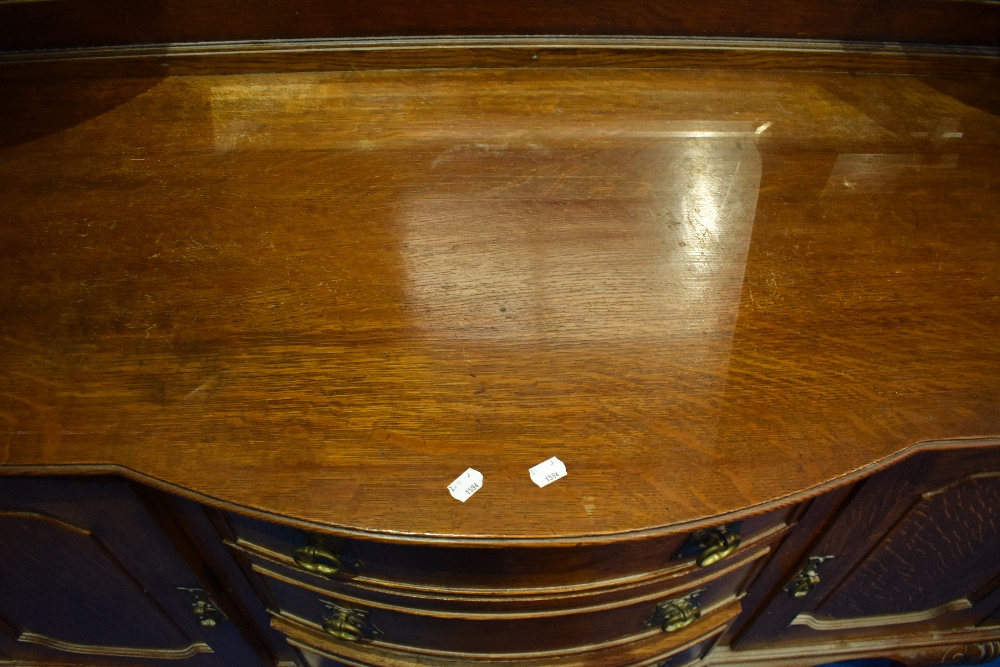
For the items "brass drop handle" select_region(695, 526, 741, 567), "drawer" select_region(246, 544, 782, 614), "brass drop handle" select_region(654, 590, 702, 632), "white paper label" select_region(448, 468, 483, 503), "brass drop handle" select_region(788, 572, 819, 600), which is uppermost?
"white paper label" select_region(448, 468, 483, 503)

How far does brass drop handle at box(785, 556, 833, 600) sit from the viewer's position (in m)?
0.81

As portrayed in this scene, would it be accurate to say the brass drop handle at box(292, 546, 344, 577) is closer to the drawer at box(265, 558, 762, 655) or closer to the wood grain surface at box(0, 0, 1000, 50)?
the drawer at box(265, 558, 762, 655)

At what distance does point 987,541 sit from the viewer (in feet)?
2.77

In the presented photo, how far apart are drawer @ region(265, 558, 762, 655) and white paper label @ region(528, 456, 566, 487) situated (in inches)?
8.7

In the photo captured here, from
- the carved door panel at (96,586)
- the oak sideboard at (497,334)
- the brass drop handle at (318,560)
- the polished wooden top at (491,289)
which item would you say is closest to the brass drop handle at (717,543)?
the oak sideboard at (497,334)

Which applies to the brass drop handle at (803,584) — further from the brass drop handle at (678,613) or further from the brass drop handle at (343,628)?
the brass drop handle at (343,628)

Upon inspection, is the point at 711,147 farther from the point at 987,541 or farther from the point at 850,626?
the point at 850,626

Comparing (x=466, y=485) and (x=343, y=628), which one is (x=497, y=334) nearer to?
(x=466, y=485)

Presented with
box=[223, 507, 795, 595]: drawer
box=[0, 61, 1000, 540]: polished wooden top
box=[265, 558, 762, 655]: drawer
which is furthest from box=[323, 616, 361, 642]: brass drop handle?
box=[0, 61, 1000, 540]: polished wooden top

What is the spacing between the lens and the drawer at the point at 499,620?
66 centimetres

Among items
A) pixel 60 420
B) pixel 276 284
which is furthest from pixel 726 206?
pixel 60 420

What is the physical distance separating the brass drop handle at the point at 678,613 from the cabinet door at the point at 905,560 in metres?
0.18

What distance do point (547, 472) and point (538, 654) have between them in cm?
37

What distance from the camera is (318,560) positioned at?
0.59 meters
